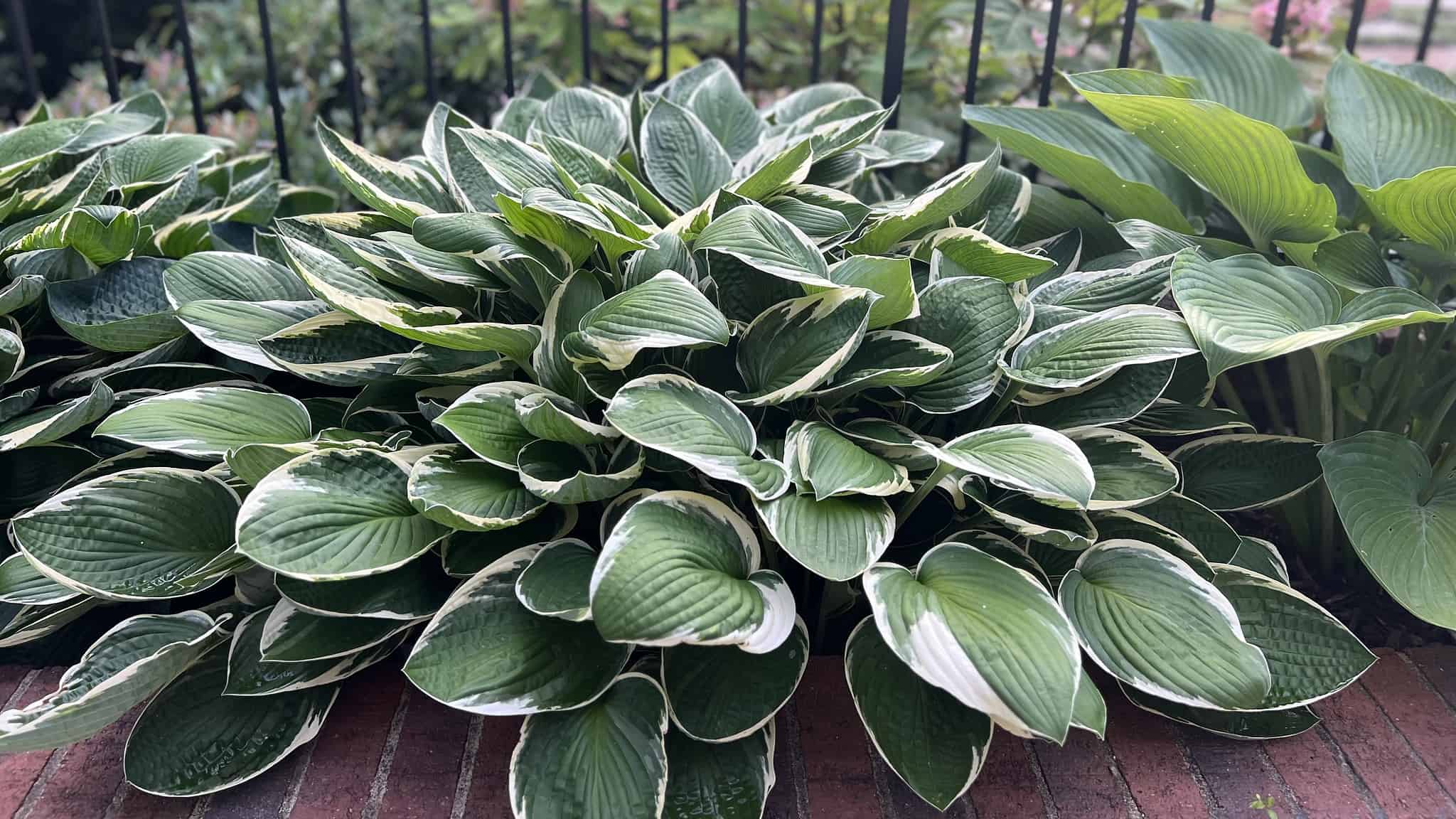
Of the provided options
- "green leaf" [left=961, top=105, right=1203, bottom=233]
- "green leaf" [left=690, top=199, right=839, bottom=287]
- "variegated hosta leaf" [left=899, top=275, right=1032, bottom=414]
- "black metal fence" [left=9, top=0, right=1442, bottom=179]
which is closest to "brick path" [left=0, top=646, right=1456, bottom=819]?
"variegated hosta leaf" [left=899, top=275, right=1032, bottom=414]

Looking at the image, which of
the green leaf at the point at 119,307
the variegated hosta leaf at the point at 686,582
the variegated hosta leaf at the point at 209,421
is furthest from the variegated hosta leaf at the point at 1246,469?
the green leaf at the point at 119,307

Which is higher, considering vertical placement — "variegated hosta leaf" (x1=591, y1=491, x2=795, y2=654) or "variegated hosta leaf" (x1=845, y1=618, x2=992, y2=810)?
"variegated hosta leaf" (x1=591, y1=491, x2=795, y2=654)

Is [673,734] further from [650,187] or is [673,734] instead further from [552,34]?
[552,34]

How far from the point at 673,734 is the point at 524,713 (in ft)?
0.71

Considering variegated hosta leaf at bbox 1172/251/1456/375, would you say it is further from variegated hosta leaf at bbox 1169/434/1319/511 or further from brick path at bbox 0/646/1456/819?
brick path at bbox 0/646/1456/819

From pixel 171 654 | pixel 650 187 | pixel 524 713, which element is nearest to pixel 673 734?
pixel 524 713

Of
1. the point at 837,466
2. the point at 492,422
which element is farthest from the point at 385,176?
the point at 837,466

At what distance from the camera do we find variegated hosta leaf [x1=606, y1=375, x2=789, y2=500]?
48.8 inches

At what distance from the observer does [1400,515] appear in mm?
1483

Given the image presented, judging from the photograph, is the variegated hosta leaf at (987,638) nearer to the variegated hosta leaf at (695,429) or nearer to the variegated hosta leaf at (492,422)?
the variegated hosta leaf at (695,429)

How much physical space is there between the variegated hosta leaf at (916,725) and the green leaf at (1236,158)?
3.06 ft

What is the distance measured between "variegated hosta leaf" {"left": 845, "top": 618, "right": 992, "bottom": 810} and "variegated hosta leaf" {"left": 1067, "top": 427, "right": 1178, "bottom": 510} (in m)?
0.34

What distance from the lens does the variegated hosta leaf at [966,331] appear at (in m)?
1.46

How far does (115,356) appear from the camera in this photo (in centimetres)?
186
